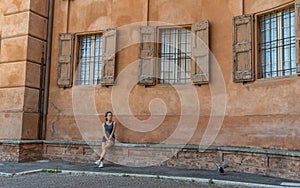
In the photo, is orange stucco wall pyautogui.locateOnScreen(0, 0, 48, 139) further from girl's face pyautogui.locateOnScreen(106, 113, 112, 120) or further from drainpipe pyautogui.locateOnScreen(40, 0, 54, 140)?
girl's face pyautogui.locateOnScreen(106, 113, 112, 120)

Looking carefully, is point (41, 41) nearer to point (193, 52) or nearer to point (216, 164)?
point (193, 52)

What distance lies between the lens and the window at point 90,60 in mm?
12539

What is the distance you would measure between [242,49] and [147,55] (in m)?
2.96

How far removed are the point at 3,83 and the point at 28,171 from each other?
4.02 metres

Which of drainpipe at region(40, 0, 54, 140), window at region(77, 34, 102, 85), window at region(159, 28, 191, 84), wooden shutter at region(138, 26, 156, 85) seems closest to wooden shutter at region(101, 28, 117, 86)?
window at region(77, 34, 102, 85)

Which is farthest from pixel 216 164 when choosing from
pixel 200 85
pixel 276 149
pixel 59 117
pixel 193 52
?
pixel 59 117

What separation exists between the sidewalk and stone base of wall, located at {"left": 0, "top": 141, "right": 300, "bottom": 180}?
32 centimetres

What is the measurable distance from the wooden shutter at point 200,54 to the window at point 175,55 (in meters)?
0.43

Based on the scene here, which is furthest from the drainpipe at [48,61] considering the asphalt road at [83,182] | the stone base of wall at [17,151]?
the asphalt road at [83,182]

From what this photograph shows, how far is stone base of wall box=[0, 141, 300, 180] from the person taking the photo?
9.06 meters

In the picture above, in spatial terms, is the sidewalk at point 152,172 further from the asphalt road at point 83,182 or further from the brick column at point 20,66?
the brick column at point 20,66

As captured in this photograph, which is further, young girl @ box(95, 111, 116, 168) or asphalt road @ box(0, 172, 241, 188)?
young girl @ box(95, 111, 116, 168)

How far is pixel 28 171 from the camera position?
31.4ft

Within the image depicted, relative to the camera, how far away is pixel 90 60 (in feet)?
41.6
